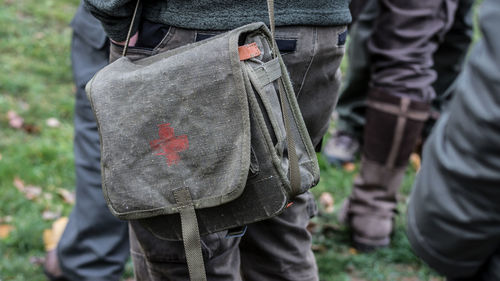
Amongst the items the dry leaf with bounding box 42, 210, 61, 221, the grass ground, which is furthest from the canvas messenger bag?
the dry leaf with bounding box 42, 210, 61, 221

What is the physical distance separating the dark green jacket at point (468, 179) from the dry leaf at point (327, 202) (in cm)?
175

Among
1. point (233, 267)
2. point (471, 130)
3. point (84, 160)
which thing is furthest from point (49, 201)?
point (471, 130)

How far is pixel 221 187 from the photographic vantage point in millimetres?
1455

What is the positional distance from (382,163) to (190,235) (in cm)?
165

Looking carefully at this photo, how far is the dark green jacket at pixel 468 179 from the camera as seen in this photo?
3.90 ft

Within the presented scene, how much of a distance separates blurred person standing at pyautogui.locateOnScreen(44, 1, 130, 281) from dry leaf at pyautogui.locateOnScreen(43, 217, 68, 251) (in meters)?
0.31

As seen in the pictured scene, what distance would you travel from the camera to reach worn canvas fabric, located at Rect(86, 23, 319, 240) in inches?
56.1

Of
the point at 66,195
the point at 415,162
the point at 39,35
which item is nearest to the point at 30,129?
the point at 66,195

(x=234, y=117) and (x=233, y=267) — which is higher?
(x=234, y=117)

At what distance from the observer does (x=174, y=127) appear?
4.76 feet

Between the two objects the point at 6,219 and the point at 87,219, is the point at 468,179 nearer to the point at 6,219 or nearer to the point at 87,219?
the point at 87,219

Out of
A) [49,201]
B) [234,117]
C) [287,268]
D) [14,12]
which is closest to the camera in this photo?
[234,117]

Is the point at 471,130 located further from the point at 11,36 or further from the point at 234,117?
the point at 11,36

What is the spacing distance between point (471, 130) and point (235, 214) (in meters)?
0.61
